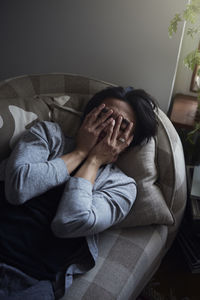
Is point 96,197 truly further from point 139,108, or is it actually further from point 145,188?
point 139,108

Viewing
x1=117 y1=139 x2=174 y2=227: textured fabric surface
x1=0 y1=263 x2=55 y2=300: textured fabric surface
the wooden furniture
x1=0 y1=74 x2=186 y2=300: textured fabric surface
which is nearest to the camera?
x1=0 y1=263 x2=55 y2=300: textured fabric surface

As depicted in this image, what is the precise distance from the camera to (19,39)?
1750 millimetres

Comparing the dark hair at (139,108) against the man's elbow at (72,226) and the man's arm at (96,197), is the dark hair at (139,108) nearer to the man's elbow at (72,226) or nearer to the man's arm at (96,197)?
the man's arm at (96,197)

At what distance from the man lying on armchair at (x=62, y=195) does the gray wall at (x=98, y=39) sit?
0.42 meters

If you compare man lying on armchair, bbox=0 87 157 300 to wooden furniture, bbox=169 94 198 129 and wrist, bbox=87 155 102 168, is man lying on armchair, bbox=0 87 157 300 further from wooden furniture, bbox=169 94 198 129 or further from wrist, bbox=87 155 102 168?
wooden furniture, bbox=169 94 198 129

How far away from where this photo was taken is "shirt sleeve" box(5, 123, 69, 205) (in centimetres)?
100

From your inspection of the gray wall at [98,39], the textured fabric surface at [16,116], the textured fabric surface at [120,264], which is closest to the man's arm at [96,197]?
the textured fabric surface at [120,264]

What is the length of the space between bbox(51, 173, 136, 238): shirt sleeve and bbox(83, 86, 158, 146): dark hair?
246 mm

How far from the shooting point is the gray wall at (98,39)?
1.50 m

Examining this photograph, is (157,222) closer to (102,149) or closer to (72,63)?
(102,149)

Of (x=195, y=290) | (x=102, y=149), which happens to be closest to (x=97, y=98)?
(x=102, y=149)

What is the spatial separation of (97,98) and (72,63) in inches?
21.5

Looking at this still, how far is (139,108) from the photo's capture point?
122 cm

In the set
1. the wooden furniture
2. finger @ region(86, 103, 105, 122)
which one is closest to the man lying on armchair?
finger @ region(86, 103, 105, 122)
